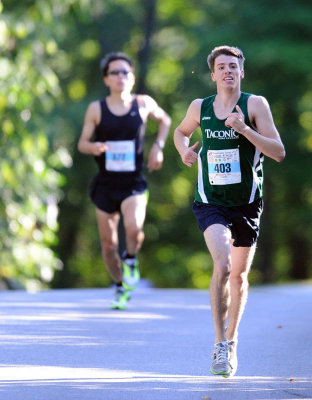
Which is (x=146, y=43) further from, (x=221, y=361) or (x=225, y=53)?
(x=221, y=361)

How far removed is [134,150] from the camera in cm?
1043

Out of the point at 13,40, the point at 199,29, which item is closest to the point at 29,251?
the point at 13,40

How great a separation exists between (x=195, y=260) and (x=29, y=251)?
794 inches

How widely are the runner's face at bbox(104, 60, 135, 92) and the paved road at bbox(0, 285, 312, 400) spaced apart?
2.07 m

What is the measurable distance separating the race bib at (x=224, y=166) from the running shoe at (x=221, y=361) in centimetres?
100

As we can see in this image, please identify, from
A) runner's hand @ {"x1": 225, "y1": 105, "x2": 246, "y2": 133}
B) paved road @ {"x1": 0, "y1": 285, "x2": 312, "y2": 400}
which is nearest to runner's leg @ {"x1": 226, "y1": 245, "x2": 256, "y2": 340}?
paved road @ {"x1": 0, "y1": 285, "x2": 312, "y2": 400}

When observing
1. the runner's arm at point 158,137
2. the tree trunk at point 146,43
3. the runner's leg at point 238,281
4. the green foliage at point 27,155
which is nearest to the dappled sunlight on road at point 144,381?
the runner's leg at point 238,281

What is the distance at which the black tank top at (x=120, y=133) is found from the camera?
1034 centimetres

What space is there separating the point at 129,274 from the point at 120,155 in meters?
1.11

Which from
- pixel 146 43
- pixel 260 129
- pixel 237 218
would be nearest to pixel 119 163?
pixel 237 218

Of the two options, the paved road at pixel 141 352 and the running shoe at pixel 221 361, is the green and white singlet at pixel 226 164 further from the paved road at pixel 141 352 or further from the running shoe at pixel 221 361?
the paved road at pixel 141 352

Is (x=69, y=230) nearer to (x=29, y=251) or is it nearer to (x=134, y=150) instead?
(x=29, y=251)

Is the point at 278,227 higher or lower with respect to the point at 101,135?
lower

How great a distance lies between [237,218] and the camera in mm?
6781
